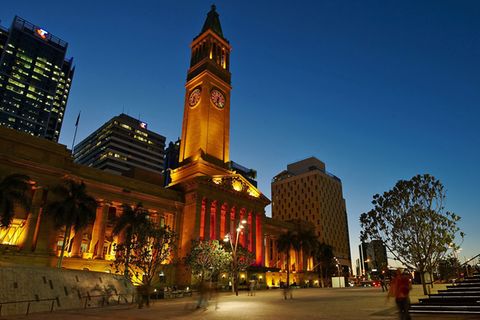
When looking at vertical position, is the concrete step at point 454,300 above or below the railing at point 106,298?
above

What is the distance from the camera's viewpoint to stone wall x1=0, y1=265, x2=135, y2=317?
71.9 feet

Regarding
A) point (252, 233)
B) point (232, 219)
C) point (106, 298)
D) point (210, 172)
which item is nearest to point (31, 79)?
point (210, 172)

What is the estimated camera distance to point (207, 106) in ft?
236

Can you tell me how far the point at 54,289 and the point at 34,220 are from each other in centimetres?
2111

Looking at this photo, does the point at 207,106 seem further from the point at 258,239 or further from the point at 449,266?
the point at 449,266

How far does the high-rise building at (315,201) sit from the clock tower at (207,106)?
202 ft

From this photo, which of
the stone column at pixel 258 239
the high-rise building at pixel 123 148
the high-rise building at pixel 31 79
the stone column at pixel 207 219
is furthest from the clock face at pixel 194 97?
the high-rise building at pixel 31 79

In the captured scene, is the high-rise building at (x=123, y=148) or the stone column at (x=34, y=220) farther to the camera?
the high-rise building at (x=123, y=148)

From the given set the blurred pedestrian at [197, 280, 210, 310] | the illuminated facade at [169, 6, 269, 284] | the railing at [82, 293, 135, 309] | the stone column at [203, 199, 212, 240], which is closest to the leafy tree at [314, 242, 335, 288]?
the illuminated facade at [169, 6, 269, 284]

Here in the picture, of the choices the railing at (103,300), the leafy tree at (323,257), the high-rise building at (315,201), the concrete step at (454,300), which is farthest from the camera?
the high-rise building at (315,201)

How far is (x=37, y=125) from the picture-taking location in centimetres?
13275

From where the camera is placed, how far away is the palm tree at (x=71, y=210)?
38.6 metres

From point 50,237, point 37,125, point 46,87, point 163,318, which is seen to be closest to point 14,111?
point 37,125

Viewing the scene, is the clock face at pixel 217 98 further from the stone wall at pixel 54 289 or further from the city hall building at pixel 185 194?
the stone wall at pixel 54 289
